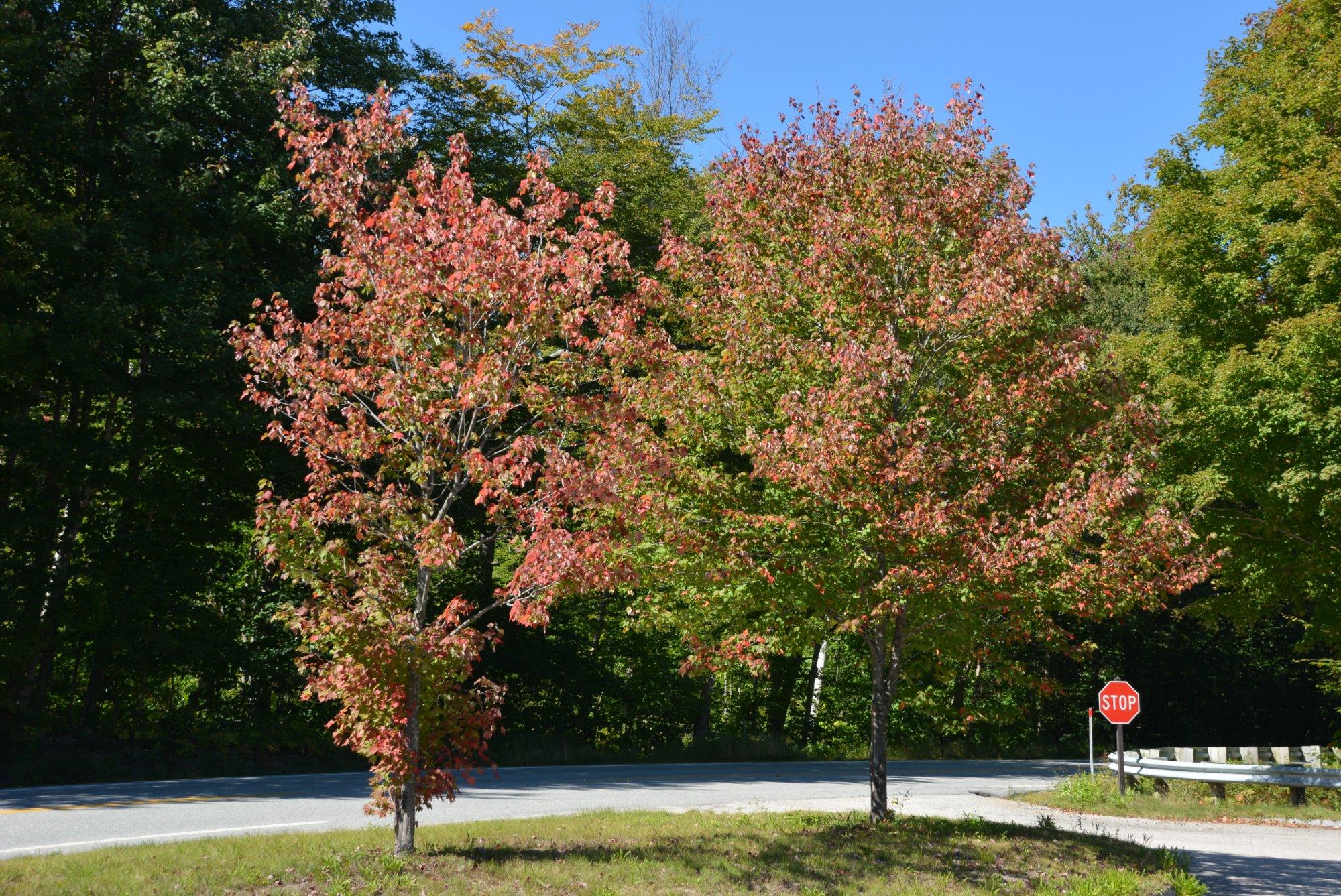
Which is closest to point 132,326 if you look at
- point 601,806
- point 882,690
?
point 601,806

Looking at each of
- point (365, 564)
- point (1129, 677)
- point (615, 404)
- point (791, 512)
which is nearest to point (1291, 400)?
point (791, 512)

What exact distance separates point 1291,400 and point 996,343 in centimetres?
866

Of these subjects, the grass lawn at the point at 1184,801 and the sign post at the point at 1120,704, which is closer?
the grass lawn at the point at 1184,801

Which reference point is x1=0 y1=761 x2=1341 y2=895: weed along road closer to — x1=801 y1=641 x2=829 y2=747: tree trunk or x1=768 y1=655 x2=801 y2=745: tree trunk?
x1=801 y1=641 x2=829 y2=747: tree trunk

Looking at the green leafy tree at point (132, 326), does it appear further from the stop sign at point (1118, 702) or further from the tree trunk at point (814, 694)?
the stop sign at point (1118, 702)

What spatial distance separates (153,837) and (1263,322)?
1905 cm

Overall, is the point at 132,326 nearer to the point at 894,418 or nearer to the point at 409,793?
the point at 409,793

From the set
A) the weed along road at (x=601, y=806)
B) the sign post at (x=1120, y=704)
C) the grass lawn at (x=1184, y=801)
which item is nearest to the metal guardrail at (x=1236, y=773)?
the grass lawn at (x=1184, y=801)

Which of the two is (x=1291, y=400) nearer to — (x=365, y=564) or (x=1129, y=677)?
(x=365, y=564)

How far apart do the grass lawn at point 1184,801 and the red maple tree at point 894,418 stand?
6265 mm

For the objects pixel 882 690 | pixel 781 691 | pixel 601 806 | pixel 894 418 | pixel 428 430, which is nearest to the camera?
pixel 428 430

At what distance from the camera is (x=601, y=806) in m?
13.9

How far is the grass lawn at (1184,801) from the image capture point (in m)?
16.0

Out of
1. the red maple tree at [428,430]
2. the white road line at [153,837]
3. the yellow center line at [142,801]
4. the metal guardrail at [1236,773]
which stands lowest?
the white road line at [153,837]
